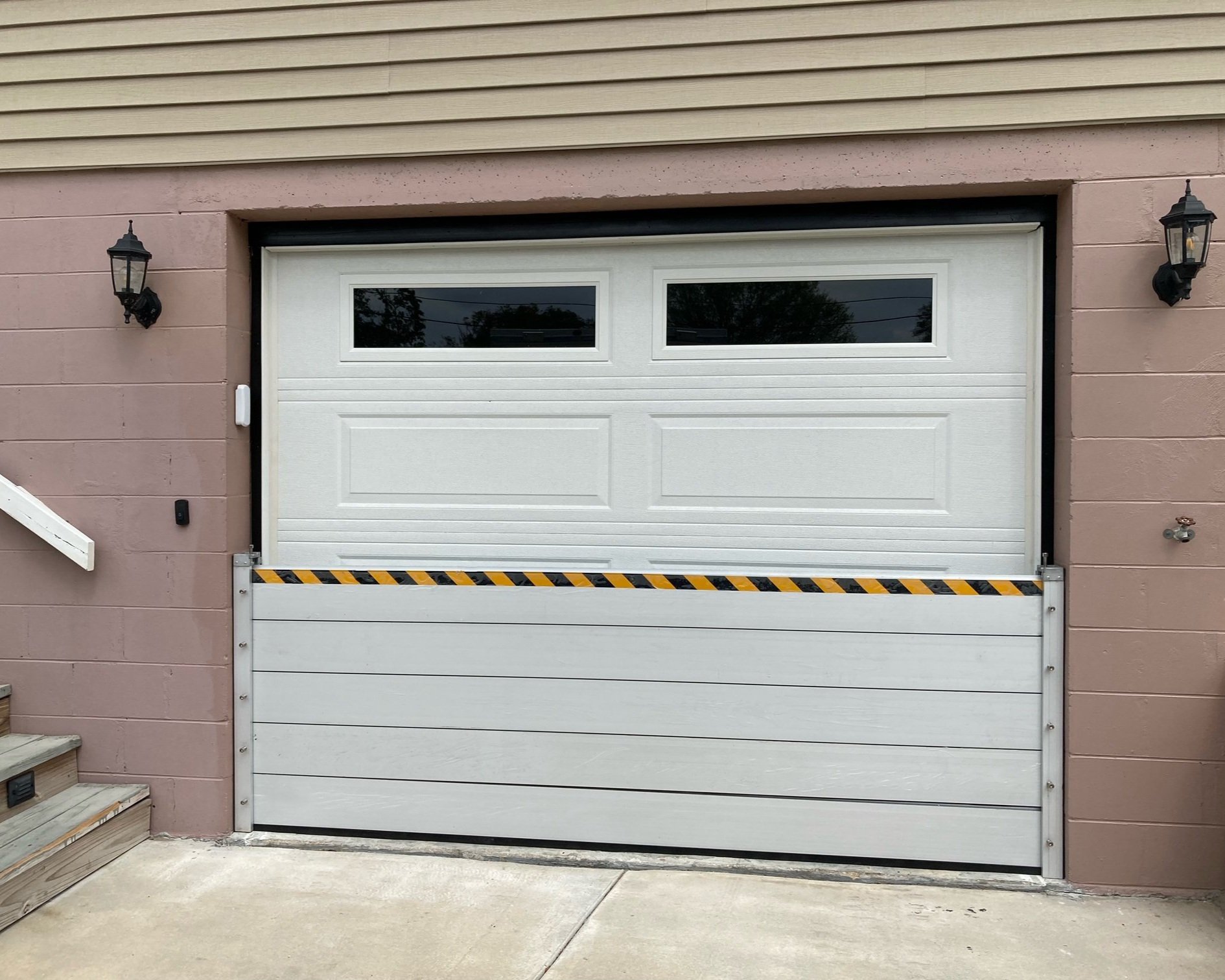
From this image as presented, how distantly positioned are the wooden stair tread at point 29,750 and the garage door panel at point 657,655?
84cm

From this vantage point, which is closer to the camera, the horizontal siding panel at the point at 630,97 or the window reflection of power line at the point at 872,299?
the horizontal siding panel at the point at 630,97

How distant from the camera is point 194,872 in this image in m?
3.37

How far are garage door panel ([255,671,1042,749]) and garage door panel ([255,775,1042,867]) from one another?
0.82ft

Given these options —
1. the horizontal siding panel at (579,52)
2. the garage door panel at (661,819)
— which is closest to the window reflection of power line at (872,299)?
the horizontal siding panel at (579,52)

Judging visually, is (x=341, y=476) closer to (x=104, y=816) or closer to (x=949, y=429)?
(x=104, y=816)

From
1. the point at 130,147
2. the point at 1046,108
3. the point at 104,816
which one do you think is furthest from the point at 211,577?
the point at 1046,108

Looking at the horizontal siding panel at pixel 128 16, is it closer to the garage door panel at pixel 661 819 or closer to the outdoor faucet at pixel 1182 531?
the garage door panel at pixel 661 819

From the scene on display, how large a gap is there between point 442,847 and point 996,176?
3280 mm

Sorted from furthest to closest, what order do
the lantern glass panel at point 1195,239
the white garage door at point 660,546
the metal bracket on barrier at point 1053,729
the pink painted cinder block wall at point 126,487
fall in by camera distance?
1. the pink painted cinder block wall at point 126,487
2. the white garage door at point 660,546
3. the metal bracket on barrier at point 1053,729
4. the lantern glass panel at point 1195,239

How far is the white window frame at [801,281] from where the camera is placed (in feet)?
11.4

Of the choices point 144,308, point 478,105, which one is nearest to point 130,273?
point 144,308

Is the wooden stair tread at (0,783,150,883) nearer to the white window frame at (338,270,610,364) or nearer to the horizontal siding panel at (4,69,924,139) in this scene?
the white window frame at (338,270,610,364)

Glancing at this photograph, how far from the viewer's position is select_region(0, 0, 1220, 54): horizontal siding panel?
3.17m

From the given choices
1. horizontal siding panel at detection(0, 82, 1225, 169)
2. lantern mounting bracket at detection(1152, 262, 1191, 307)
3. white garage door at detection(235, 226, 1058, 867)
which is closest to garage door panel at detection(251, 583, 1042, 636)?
white garage door at detection(235, 226, 1058, 867)
